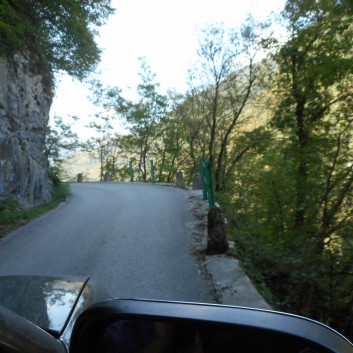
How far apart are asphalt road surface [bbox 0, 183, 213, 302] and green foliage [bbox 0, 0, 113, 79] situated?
5.09 m

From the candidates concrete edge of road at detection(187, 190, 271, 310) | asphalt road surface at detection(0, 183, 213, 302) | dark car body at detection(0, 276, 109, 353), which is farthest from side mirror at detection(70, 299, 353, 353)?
asphalt road surface at detection(0, 183, 213, 302)

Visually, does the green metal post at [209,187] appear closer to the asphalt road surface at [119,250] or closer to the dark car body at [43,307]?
the asphalt road surface at [119,250]

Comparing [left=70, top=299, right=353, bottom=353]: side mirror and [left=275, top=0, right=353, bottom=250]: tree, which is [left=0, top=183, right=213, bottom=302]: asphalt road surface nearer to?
[left=275, top=0, right=353, bottom=250]: tree

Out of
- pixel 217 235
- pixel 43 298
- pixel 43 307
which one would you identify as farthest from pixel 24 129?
pixel 43 307

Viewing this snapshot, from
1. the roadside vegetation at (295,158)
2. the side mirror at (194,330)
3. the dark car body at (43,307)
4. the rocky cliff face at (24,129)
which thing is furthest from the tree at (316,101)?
the rocky cliff face at (24,129)

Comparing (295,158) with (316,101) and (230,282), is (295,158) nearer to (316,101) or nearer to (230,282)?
(316,101)

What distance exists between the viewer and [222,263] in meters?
5.78

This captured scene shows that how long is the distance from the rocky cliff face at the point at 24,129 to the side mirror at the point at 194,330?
971 cm

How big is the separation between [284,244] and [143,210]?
4265 mm

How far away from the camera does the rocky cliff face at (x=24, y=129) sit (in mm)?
10281

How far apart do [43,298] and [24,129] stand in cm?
1076

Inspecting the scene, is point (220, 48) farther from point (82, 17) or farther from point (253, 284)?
point (253, 284)

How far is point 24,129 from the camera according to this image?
11.8 m

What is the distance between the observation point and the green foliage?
964cm
